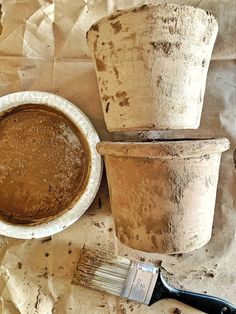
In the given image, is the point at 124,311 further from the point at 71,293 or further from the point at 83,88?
the point at 83,88

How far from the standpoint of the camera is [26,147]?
95 cm

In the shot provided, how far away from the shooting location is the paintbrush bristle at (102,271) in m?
0.93

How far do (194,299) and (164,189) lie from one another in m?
0.28

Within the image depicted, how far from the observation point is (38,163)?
0.95 m

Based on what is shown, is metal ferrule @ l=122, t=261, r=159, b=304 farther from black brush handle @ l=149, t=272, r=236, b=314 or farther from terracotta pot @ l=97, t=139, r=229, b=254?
terracotta pot @ l=97, t=139, r=229, b=254

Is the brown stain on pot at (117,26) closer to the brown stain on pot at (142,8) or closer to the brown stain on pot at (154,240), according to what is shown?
the brown stain on pot at (142,8)

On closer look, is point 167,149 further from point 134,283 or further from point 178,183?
point 134,283

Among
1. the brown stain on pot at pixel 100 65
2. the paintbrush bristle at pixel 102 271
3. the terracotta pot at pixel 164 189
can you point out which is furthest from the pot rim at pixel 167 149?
the paintbrush bristle at pixel 102 271

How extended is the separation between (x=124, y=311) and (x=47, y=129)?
0.41 meters

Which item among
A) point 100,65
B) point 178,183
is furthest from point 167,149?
point 100,65

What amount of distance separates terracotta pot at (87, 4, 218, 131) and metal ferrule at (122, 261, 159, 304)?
31 centimetres

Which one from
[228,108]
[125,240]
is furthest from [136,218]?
[228,108]

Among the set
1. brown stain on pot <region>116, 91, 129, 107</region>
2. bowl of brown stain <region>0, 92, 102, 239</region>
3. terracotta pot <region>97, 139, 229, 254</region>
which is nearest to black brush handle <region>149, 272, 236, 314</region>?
terracotta pot <region>97, 139, 229, 254</region>

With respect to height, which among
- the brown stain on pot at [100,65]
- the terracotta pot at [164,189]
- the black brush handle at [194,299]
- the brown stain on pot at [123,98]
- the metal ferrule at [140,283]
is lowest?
the black brush handle at [194,299]
